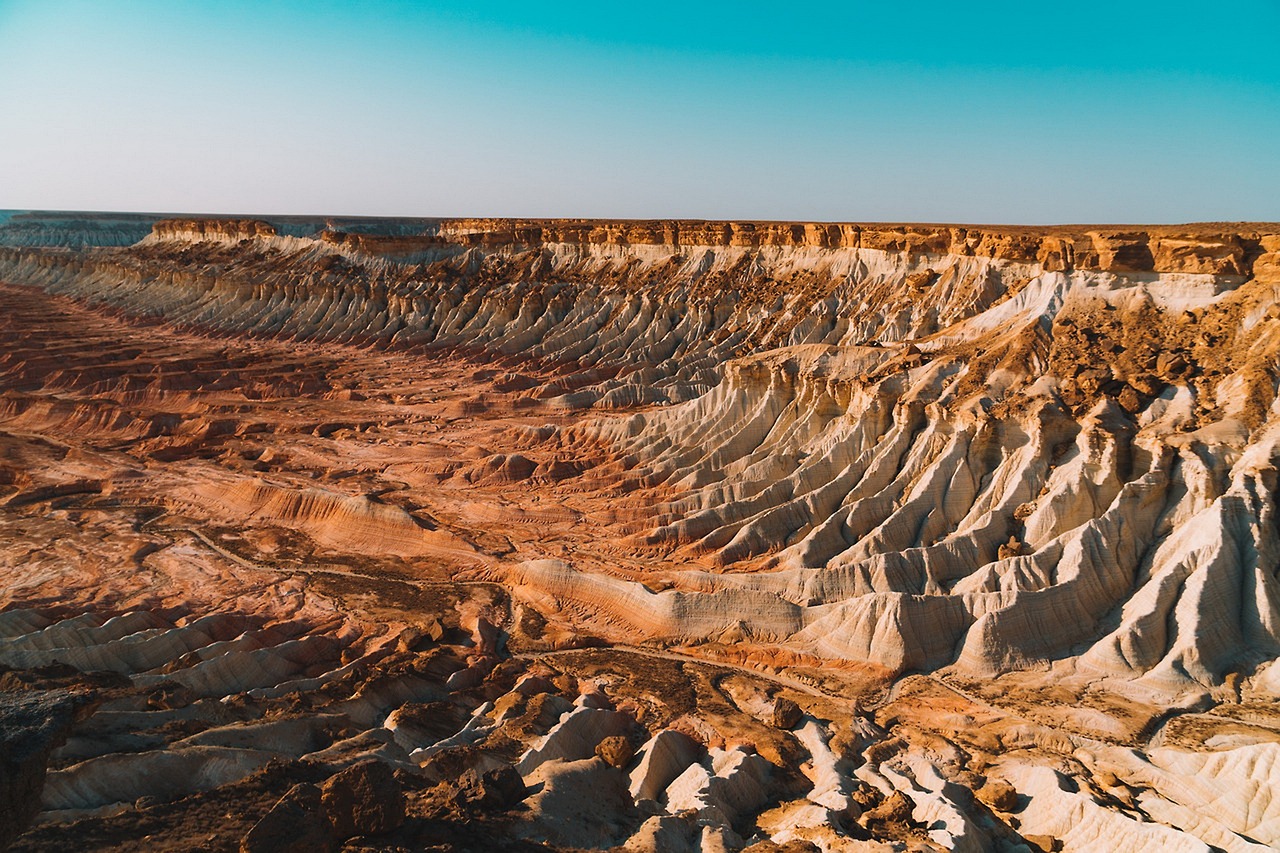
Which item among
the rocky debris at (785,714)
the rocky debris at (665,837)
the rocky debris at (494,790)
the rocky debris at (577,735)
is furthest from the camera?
the rocky debris at (785,714)

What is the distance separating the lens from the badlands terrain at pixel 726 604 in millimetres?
13023

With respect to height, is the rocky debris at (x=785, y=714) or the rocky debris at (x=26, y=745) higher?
the rocky debris at (x=26, y=745)

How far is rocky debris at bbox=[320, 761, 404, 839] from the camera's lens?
35.7 feet

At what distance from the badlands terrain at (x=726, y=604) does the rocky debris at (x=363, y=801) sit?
5cm

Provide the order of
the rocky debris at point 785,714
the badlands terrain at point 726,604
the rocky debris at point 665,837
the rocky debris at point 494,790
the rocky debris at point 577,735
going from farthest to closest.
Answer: the rocky debris at point 785,714
the rocky debris at point 577,735
the badlands terrain at point 726,604
the rocky debris at point 494,790
the rocky debris at point 665,837

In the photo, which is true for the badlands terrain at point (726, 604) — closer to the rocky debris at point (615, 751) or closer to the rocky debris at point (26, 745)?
the rocky debris at point (26, 745)

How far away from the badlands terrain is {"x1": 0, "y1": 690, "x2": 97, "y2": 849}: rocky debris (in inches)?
1.6

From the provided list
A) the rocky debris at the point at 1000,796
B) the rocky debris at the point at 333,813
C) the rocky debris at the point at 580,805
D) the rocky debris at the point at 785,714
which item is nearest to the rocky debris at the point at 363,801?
the rocky debris at the point at 333,813

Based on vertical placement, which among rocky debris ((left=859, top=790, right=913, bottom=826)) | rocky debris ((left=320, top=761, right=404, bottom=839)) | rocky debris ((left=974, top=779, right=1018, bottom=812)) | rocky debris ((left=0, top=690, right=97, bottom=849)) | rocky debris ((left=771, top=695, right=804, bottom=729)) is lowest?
rocky debris ((left=771, top=695, right=804, bottom=729))

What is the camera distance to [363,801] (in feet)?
36.1

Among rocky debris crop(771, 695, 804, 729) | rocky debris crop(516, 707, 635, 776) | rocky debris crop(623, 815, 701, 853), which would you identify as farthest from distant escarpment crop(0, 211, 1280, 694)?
rocky debris crop(623, 815, 701, 853)

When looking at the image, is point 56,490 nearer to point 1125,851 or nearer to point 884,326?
point 1125,851

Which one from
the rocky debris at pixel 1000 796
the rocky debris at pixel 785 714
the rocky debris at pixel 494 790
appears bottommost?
the rocky debris at pixel 785 714

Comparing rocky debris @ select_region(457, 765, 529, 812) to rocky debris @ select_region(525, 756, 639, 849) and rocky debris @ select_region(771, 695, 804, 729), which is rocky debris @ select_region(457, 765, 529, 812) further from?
rocky debris @ select_region(771, 695, 804, 729)
